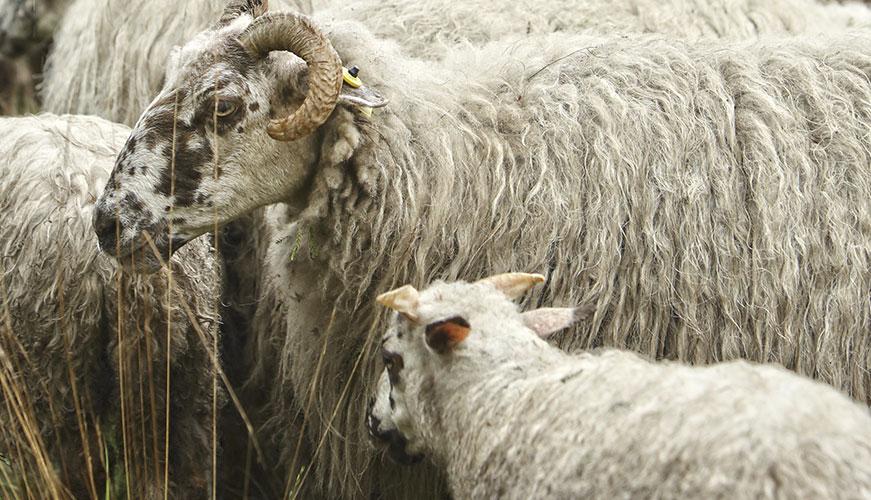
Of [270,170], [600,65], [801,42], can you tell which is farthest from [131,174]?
[801,42]

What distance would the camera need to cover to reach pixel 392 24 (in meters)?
5.36

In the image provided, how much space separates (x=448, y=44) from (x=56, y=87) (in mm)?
2799

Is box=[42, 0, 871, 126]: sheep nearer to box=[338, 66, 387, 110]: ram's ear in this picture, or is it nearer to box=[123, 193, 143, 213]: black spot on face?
box=[338, 66, 387, 110]: ram's ear

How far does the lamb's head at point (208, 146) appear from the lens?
3457mm

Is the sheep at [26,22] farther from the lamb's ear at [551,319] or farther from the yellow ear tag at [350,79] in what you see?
the lamb's ear at [551,319]

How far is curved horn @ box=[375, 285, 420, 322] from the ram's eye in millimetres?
998

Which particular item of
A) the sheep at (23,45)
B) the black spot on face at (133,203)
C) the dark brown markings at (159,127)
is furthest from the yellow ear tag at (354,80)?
the sheep at (23,45)

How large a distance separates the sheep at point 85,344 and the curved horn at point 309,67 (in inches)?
38.1

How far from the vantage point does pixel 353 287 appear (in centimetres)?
381

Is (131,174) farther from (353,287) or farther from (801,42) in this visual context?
(801,42)

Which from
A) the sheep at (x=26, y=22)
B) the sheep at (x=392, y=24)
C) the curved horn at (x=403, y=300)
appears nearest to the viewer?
the curved horn at (x=403, y=300)

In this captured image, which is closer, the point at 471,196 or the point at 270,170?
the point at 270,170

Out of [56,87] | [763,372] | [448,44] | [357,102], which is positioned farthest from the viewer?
[56,87]

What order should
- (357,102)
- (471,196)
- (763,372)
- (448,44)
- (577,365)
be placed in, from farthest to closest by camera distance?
(448,44)
(471,196)
(357,102)
(577,365)
(763,372)
